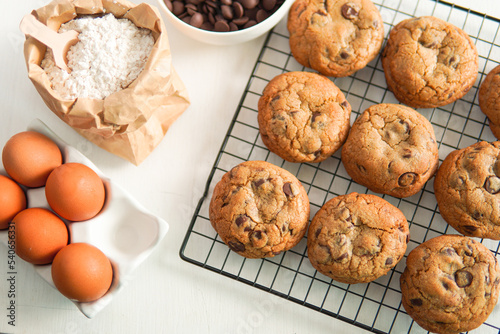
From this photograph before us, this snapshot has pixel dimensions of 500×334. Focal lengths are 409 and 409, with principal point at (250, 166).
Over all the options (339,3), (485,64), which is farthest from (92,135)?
(485,64)

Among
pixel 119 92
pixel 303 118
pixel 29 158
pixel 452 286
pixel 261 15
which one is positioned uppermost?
pixel 261 15

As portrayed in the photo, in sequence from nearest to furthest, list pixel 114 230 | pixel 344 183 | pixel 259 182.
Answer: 1. pixel 259 182
2. pixel 114 230
3. pixel 344 183

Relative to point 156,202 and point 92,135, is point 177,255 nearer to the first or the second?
point 156,202

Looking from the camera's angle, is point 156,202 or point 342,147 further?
point 156,202

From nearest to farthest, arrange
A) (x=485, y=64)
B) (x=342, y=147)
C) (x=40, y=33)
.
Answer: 1. (x=40, y=33)
2. (x=342, y=147)
3. (x=485, y=64)

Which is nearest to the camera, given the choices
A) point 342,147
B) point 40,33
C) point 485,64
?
point 40,33

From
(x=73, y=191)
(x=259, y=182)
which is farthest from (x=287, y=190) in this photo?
(x=73, y=191)

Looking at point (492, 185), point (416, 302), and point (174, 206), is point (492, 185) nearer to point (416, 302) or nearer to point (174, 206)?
point (416, 302)
